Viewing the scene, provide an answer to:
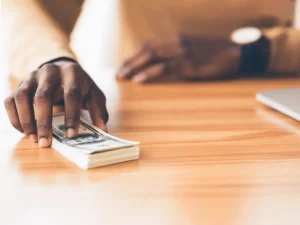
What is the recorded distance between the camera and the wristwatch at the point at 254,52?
1.53m

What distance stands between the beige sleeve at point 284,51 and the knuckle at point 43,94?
85 centimetres

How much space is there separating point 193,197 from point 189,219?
0.21 ft

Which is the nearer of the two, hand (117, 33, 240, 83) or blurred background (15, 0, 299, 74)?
hand (117, 33, 240, 83)

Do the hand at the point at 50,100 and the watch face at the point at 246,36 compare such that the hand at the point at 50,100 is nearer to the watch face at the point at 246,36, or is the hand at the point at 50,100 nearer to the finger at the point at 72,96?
the finger at the point at 72,96

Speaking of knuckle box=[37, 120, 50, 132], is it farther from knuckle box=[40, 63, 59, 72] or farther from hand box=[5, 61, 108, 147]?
knuckle box=[40, 63, 59, 72]

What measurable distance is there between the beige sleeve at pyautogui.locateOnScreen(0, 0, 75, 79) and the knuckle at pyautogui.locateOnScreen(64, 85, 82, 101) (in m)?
0.16

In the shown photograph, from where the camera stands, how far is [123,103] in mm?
1182

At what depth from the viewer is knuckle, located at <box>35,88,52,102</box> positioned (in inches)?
33.7

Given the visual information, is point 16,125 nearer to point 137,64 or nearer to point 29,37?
point 29,37

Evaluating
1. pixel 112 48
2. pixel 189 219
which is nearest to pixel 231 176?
pixel 189 219

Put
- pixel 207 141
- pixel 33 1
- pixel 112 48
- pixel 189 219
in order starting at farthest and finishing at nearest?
1. pixel 112 48
2. pixel 33 1
3. pixel 207 141
4. pixel 189 219

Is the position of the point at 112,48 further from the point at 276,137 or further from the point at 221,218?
the point at 221,218

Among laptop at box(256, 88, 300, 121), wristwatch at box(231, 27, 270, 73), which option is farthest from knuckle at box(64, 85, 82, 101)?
wristwatch at box(231, 27, 270, 73)

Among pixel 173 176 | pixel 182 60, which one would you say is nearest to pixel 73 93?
pixel 173 176
